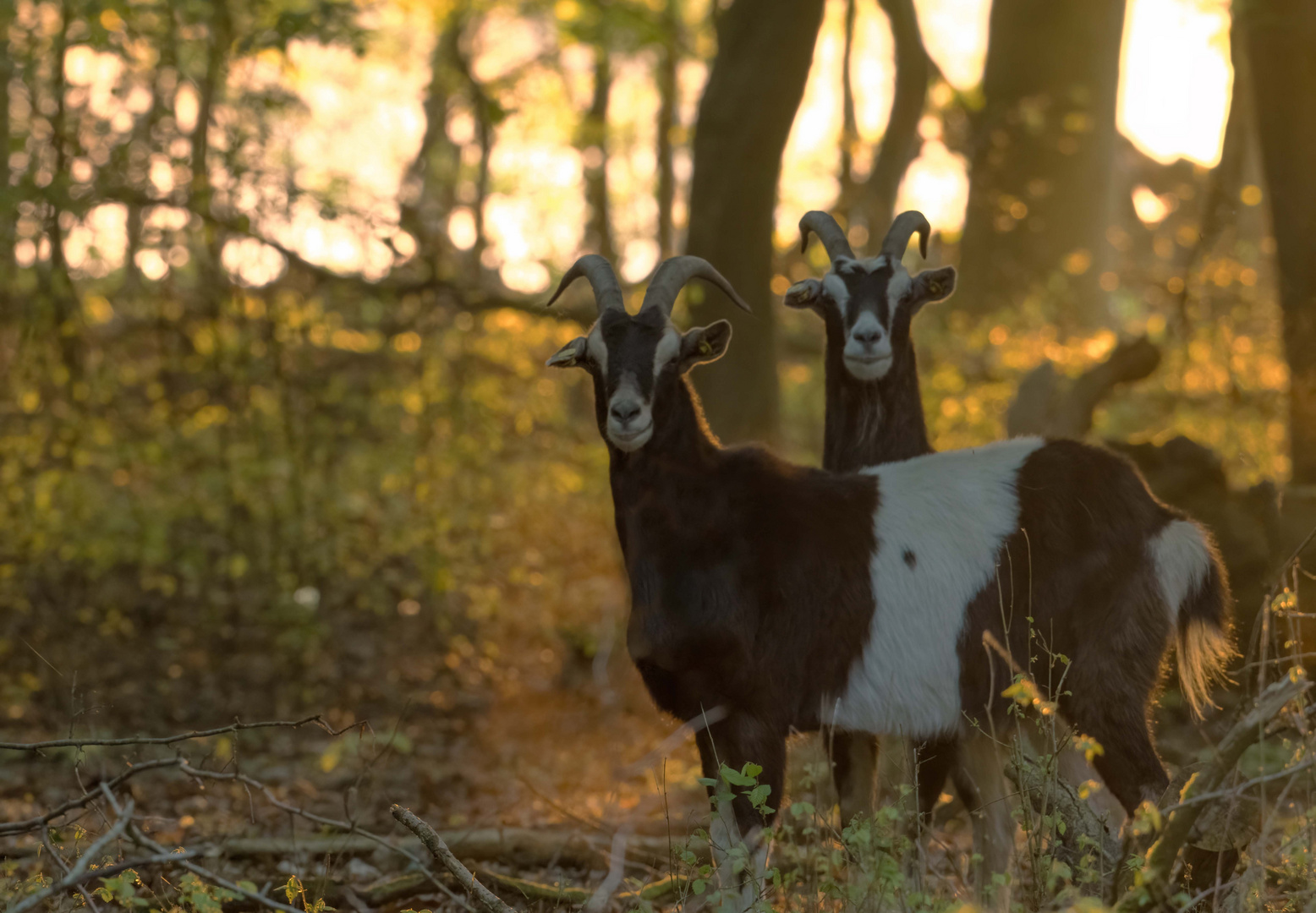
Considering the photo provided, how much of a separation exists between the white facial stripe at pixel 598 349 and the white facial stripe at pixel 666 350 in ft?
0.66

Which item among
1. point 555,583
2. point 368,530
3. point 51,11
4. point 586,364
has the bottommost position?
point 555,583

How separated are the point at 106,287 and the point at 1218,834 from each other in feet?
29.0

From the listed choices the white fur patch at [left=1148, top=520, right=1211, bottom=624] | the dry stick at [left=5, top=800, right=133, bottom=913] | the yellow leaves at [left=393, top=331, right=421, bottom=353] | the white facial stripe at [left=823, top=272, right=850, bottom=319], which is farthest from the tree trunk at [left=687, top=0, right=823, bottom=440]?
the dry stick at [left=5, top=800, right=133, bottom=913]

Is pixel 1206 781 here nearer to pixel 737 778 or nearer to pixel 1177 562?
pixel 737 778

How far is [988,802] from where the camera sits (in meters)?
4.92

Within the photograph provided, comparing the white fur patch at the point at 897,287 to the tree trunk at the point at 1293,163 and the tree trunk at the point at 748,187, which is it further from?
the tree trunk at the point at 1293,163

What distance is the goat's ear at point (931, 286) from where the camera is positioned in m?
5.92

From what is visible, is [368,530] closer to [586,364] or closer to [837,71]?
[586,364]

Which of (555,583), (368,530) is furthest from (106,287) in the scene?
(555,583)

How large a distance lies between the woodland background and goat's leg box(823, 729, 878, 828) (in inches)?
66.6

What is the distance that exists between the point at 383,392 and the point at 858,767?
5669 mm

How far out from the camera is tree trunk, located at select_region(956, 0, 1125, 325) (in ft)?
51.9

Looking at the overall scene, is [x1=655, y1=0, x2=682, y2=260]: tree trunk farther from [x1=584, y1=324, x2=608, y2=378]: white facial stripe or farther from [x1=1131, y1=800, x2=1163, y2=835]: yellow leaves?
[x1=1131, y1=800, x2=1163, y2=835]: yellow leaves

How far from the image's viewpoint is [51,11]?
→ 9.38 meters
